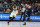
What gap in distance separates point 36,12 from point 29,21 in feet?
0.91

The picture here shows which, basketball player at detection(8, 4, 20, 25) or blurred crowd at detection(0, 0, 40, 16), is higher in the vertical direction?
blurred crowd at detection(0, 0, 40, 16)

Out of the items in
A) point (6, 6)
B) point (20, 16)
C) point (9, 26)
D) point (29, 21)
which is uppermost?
point (6, 6)

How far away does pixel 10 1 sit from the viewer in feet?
3.84

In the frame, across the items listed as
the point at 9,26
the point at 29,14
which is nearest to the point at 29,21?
the point at 29,14

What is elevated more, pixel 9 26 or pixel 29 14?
pixel 29 14

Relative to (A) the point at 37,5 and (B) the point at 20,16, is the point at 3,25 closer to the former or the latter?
(B) the point at 20,16

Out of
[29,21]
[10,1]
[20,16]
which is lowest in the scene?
[29,21]

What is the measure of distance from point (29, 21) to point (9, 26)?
51 centimetres

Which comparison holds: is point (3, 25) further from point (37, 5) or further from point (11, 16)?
point (37, 5)

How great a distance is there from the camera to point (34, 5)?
3.84 feet

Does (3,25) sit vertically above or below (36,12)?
below

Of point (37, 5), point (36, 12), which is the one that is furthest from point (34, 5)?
point (36, 12)

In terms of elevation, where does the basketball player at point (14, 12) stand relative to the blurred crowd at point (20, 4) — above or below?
below

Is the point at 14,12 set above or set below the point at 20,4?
below
